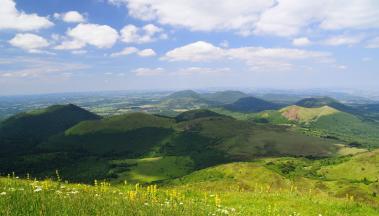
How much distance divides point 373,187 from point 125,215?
181 metres

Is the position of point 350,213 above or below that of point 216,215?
below

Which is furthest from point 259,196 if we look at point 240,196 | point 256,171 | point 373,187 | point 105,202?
point 373,187

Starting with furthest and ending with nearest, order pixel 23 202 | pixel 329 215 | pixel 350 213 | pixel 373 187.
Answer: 1. pixel 373 187
2. pixel 350 213
3. pixel 329 215
4. pixel 23 202

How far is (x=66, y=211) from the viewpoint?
1183 cm

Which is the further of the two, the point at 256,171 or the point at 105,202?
the point at 256,171

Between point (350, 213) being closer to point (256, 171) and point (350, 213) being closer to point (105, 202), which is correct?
point (105, 202)

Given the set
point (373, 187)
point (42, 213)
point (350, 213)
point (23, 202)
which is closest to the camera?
point (42, 213)

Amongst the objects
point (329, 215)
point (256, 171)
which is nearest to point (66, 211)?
point (329, 215)

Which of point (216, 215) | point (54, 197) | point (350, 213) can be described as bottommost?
point (350, 213)

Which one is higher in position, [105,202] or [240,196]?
[105,202]

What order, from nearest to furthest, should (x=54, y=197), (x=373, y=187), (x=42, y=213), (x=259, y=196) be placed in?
1. (x=42, y=213)
2. (x=54, y=197)
3. (x=259, y=196)
4. (x=373, y=187)

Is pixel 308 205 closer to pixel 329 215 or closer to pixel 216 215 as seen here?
pixel 329 215

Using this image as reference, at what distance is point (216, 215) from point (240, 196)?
426 inches

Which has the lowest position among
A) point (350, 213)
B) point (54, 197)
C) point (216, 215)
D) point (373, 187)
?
point (373, 187)
